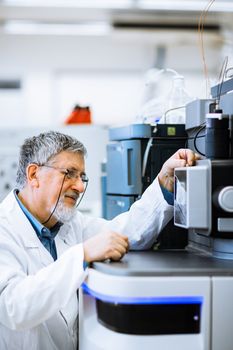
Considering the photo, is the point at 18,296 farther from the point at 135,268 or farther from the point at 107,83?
the point at 107,83

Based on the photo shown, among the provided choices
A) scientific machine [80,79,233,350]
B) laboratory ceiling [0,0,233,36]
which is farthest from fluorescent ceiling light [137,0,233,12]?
scientific machine [80,79,233,350]

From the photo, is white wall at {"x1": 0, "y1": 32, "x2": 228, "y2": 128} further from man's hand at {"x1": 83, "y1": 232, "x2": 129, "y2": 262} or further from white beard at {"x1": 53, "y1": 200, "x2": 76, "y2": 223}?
man's hand at {"x1": 83, "y1": 232, "x2": 129, "y2": 262}

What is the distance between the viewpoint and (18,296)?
123 cm

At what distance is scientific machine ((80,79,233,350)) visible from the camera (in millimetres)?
1122

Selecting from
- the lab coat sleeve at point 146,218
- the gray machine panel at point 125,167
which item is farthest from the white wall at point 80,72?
the lab coat sleeve at point 146,218

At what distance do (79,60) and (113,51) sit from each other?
0.35 metres

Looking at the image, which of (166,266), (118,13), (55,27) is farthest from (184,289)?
(55,27)

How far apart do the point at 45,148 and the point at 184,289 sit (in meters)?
0.66

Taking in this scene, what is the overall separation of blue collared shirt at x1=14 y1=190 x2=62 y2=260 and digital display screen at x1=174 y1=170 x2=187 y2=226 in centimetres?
42

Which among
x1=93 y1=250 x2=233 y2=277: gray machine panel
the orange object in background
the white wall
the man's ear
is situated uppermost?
the white wall

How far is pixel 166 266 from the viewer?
46.2 inches

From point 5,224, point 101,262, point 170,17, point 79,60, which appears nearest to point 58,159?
point 5,224

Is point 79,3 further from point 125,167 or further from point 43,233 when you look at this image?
point 43,233

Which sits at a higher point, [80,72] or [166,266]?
[80,72]
